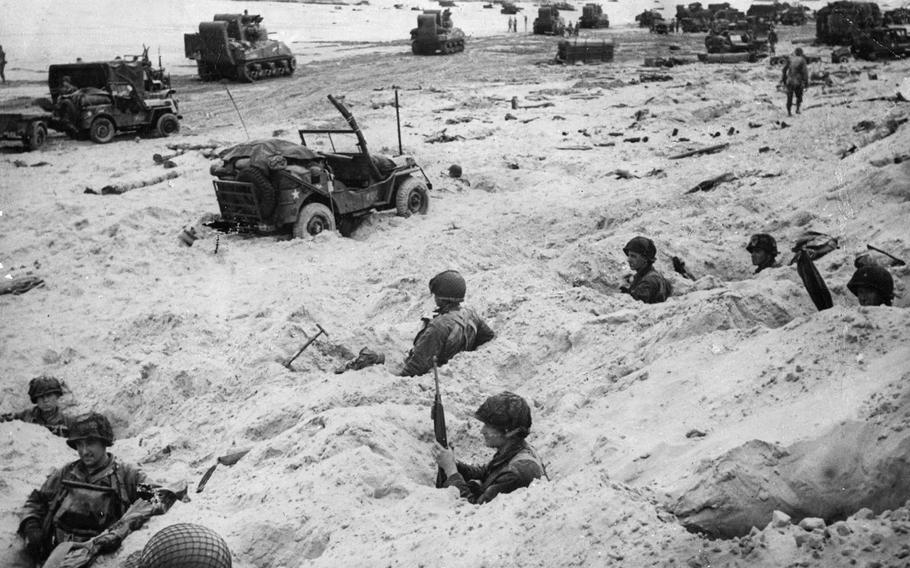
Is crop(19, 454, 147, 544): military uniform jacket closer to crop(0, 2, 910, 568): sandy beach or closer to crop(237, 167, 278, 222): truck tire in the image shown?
crop(0, 2, 910, 568): sandy beach

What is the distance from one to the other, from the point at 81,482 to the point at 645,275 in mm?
4867

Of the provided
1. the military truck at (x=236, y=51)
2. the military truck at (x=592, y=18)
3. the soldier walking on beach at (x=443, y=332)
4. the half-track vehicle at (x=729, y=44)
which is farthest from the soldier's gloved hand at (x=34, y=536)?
the military truck at (x=592, y=18)

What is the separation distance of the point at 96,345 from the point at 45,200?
5.85 meters

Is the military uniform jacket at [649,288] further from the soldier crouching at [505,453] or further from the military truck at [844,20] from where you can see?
the military truck at [844,20]

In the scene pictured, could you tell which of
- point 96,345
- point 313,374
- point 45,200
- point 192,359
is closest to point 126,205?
point 45,200

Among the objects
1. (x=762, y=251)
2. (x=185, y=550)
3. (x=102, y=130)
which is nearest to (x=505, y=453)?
(x=185, y=550)

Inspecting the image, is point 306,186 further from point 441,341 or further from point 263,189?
point 441,341

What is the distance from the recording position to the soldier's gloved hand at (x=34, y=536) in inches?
185

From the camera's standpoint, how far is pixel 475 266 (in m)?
10.2

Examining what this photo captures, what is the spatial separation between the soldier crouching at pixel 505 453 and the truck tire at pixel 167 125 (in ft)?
53.7

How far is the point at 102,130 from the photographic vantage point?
1831 cm

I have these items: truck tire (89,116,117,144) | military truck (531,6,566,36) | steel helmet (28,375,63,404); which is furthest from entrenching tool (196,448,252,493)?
military truck (531,6,566,36)

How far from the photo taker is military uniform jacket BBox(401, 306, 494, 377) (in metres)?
6.49

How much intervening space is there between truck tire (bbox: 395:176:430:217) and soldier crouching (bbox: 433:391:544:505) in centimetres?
815
